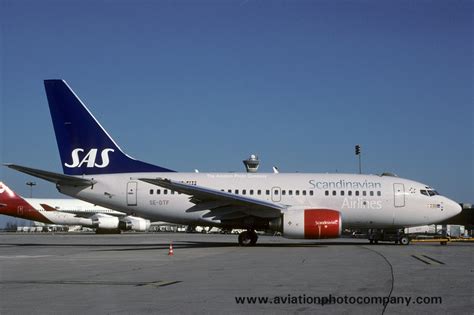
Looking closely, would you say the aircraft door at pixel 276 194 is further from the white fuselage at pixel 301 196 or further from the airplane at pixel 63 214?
the airplane at pixel 63 214

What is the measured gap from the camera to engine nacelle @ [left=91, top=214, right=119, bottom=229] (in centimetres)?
5734

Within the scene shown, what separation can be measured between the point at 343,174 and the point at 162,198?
936cm

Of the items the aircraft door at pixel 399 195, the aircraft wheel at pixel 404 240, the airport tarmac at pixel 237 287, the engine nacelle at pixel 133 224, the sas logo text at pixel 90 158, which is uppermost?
the sas logo text at pixel 90 158

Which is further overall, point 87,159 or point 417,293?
point 87,159

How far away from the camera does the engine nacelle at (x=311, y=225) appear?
24922 mm

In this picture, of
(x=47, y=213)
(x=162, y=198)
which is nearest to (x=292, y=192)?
(x=162, y=198)

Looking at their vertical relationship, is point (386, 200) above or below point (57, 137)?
below

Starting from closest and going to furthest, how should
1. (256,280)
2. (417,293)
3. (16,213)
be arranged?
(417,293), (256,280), (16,213)

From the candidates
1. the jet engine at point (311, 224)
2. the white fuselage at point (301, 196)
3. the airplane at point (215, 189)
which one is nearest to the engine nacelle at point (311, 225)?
the jet engine at point (311, 224)

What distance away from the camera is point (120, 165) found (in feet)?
95.3

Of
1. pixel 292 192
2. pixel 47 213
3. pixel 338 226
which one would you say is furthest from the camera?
pixel 47 213

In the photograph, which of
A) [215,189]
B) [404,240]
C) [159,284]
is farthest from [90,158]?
[159,284]

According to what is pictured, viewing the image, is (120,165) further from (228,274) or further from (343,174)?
(228,274)

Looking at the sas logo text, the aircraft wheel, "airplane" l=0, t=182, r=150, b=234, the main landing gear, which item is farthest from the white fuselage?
"airplane" l=0, t=182, r=150, b=234
